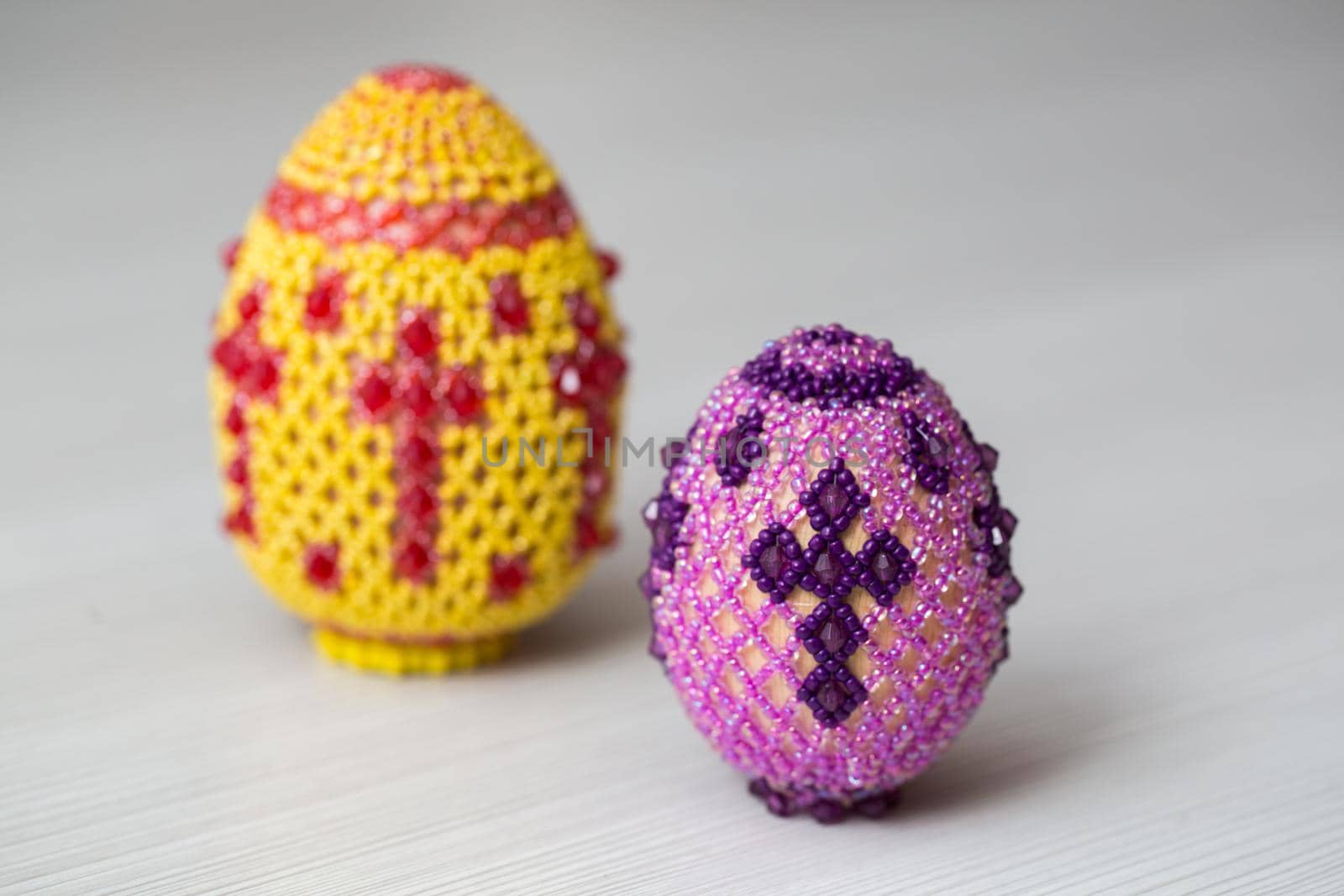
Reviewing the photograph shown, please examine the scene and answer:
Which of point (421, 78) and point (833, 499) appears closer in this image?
point (833, 499)

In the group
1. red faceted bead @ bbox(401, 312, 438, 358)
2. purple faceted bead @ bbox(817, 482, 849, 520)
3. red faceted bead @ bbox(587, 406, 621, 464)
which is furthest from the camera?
red faceted bead @ bbox(587, 406, 621, 464)

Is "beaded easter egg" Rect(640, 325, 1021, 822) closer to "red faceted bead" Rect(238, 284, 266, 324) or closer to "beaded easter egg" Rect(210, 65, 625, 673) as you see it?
"beaded easter egg" Rect(210, 65, 625, 673)

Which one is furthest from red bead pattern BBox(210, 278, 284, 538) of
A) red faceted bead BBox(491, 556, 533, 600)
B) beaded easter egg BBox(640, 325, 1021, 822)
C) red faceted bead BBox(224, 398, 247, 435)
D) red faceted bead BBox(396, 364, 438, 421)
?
beaded easter egg BBox(640, 325, 1021, 822)

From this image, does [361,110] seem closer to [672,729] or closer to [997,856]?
[672,729]

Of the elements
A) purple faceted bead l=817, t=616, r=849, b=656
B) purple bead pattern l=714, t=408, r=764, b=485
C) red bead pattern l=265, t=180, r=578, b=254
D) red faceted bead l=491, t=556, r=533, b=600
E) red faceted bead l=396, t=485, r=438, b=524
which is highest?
red bead pattern l=265, t=180, r=578, b=254

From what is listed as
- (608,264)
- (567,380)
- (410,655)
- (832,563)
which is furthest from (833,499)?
(410,655)

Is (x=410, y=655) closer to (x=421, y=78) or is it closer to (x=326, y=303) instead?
(x=326, y=303)
